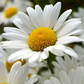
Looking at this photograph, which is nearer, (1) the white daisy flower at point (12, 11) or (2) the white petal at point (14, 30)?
(2) the white petal at point (14, 30)

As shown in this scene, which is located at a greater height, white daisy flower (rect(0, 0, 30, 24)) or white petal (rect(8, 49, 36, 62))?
white daisy flower (rect(0, 0, 30, 24))

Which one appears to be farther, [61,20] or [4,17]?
[4,17]

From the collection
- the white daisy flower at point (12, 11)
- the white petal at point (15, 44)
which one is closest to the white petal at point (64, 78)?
the white petal at point (15, 44)

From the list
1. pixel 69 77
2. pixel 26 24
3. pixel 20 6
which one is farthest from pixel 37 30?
pixel 20 6

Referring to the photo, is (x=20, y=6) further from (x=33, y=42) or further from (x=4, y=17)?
(x=33, y=42)

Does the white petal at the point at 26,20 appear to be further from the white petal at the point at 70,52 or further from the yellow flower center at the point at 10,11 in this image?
the yellow flower center at the point at 10,11

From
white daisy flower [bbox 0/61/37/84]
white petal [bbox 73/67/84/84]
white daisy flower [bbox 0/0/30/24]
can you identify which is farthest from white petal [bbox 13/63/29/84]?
white daisy flower [bbox 0/0/30/24]

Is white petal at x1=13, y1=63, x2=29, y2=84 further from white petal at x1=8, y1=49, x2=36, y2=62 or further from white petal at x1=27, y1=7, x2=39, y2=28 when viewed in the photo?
white petal at x1=27, y1=7, x2=39, y2=28

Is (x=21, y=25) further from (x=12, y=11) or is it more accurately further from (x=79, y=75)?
(x=12, y=11)
